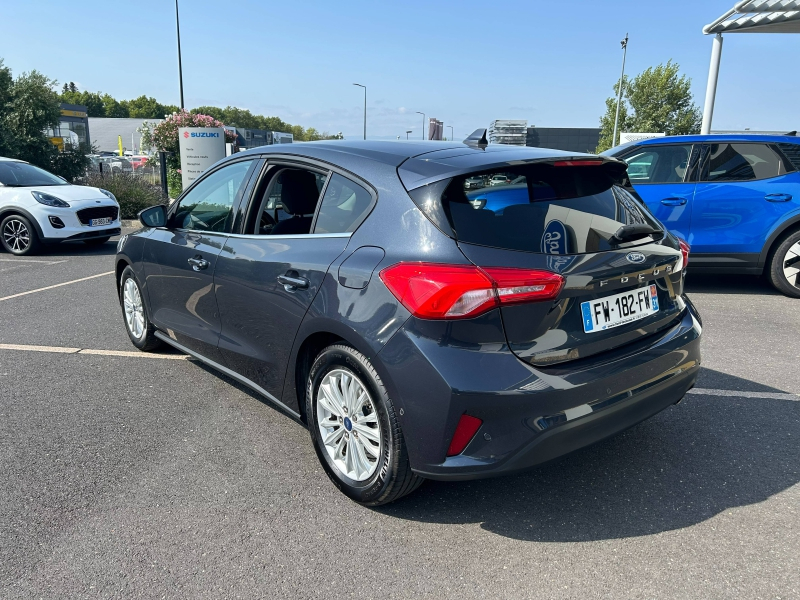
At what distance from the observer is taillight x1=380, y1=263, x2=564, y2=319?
2.44 m

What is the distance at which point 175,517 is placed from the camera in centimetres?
286

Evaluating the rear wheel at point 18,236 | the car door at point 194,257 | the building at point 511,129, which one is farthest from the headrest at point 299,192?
the building at point 511,129

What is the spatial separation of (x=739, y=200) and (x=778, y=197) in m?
0.38

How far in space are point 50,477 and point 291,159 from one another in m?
2.04

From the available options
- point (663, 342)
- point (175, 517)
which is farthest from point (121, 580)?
point (663, 342)

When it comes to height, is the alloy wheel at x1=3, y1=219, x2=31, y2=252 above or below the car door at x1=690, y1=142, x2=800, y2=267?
below

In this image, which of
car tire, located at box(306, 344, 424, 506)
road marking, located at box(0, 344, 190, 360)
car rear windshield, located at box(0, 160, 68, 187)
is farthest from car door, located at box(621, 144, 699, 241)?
car rear windshield, located at box(0, 160, 68, 187)

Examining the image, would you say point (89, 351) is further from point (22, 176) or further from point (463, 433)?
point (22, 176)

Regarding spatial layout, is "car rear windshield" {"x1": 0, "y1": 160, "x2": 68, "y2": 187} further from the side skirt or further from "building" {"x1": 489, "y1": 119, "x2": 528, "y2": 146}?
"building" {"x1": 489, "y1": 119, "x2": 528, "y2": 146}

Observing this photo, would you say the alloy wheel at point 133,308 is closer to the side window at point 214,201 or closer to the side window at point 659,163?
the side window at point 214,201

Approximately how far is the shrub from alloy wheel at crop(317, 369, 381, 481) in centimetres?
1308

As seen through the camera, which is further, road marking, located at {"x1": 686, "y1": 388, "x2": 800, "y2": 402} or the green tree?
the green tree

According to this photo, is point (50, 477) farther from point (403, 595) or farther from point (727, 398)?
point (727, 398)

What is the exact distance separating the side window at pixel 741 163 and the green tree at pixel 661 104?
46000 mm
